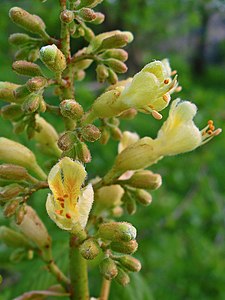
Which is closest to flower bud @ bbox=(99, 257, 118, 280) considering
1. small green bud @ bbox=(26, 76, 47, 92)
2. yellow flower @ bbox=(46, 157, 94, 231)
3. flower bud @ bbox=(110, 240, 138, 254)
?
flower bud @ bbox=(110, 240, 138, 254)

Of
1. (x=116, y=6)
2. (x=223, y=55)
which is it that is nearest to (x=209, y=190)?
(x=116, y=6)

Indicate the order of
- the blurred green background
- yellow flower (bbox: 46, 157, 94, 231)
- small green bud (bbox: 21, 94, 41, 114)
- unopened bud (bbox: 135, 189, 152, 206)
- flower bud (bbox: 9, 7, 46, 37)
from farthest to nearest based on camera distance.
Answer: the blurred green background → unopened bud (bbox: 135, 189, 152, 206) → flower bud (bbox: 9, 7, 46, 37) → small green bud (bbox: 21, 94, 41, 114) → yellow flower (bbox: 46, 157, 94, 231)

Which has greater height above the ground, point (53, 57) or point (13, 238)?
point (53, 57)

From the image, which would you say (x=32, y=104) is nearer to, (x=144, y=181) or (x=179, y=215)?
(x=144, y=181)

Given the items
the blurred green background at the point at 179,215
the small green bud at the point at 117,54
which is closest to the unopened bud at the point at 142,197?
the small green bud at the point at 117,54

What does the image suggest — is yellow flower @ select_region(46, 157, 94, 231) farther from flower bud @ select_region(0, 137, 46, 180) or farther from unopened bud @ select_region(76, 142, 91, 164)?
flower bud @ select_region(0, 137, 46, 180)

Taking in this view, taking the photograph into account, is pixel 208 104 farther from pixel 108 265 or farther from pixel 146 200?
pixel 108 265

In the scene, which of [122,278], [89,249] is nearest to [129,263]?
[122,278]
